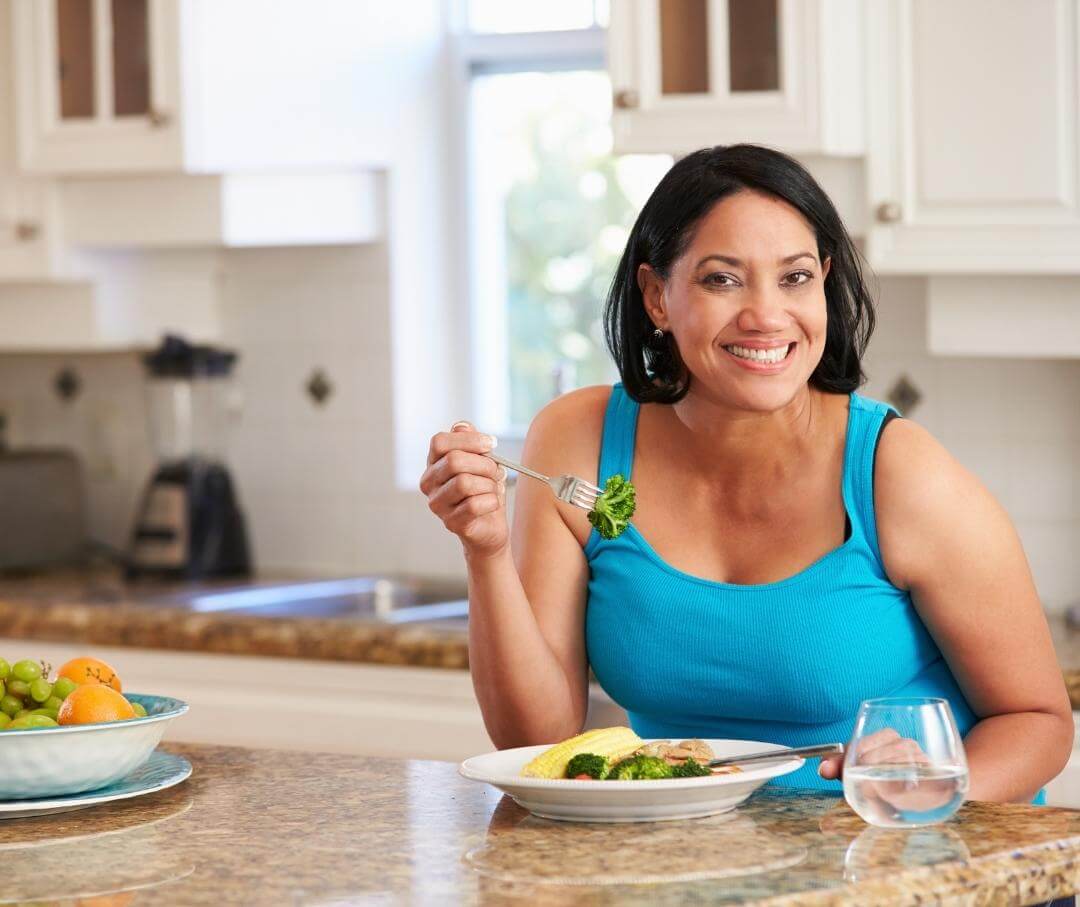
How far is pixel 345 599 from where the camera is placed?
3.29m

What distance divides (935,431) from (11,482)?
183 centimetres

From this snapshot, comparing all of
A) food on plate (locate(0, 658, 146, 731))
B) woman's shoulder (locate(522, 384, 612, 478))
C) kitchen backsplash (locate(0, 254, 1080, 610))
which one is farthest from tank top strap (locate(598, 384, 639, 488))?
kitchen backsplash (locate(0, 254, 1080, 610))

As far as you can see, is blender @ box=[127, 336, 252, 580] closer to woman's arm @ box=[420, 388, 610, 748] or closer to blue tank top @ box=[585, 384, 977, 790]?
woman's arm @ box=[420, 388, 610, 748]

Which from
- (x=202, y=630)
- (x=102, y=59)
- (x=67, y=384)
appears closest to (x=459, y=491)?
(x=202, y=630)

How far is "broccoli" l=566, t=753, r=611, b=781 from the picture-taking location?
1.39m

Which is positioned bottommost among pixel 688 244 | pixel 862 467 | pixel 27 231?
pixel 862 467

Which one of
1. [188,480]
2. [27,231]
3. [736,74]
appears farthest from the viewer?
[188,480]

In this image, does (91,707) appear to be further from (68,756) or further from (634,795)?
(634,795)

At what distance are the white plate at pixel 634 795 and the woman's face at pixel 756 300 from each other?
455 millimetres

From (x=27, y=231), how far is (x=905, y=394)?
1631 mm

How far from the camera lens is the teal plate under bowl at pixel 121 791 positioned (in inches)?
57.2

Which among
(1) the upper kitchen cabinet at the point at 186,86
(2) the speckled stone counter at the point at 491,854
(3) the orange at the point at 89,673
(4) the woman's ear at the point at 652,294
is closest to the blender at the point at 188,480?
(1) the upper kitchen cabinet at the point at 186,86

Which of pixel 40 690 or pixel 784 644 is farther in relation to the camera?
pixel 784 644

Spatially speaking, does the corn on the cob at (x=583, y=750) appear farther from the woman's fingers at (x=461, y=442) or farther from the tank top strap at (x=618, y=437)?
the tank top strap at (x=618, y=437)
